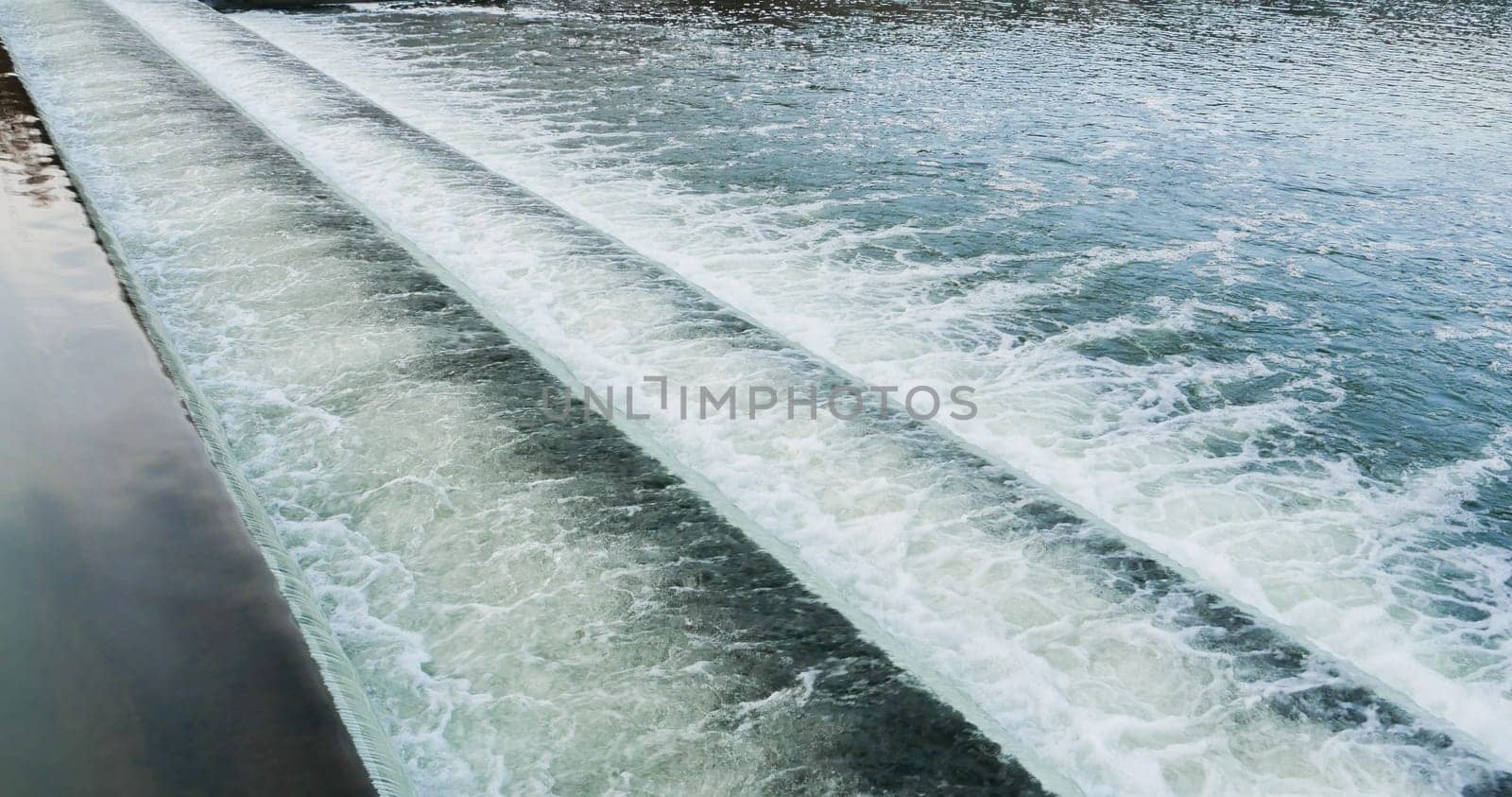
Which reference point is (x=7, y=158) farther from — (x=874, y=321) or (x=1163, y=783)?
(x=1163, y=783)

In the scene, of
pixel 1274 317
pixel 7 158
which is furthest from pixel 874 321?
pixel 7 158

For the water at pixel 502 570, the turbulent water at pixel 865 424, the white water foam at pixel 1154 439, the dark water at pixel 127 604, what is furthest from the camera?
the white water foam at pixel 1154 439

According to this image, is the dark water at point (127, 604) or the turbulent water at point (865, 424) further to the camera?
the turbulent water at point (865, 424)

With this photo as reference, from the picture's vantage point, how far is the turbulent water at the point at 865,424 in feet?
10.1

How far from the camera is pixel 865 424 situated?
15.0 feet

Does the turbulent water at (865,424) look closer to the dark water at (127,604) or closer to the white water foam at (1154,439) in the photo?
the white water foam at (1154,439)

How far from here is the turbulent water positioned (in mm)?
3090

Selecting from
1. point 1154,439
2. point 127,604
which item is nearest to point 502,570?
point 127,604

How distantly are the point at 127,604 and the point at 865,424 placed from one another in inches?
111

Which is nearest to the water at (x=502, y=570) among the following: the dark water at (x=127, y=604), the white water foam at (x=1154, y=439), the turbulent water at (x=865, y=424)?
the turbulent water at (x=865, y=424)

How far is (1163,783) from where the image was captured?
2930 millimetres

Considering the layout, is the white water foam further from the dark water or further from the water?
the dark water

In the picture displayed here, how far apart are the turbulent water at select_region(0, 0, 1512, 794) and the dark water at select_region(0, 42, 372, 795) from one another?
39 cm

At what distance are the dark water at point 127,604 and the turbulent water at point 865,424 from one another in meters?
0.39
